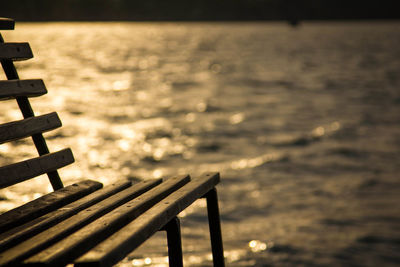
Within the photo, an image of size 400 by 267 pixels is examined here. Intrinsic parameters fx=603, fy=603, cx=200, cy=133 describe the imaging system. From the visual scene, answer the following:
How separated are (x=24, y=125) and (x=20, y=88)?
195 millimetres

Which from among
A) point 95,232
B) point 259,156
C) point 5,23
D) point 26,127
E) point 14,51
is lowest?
point 95,232

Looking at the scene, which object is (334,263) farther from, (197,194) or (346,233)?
(197,194)

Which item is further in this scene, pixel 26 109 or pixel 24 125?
pixel 26 109

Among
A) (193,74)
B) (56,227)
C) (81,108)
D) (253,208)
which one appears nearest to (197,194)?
(56,227)

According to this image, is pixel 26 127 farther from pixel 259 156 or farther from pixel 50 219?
pixel 259 156

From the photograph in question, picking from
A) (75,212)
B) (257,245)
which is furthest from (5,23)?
(257,245)

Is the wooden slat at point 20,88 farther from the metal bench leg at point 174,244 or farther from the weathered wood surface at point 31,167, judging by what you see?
the metal bench leg at point 174,244

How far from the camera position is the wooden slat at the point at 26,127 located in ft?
9.00

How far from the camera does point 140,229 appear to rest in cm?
218

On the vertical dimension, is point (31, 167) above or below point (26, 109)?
below

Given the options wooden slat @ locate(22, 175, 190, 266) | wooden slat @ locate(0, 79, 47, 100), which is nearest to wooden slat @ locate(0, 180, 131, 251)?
wooden slat @ locate(22, 175, 190, 266)

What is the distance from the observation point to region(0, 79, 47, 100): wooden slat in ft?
9.31

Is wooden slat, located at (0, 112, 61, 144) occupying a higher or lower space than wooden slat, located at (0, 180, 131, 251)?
higher

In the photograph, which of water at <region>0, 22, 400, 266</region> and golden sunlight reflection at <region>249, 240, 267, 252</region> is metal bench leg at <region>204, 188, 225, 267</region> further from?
golden sunlight reflection at <region>249, 240, 267, 252</region>
